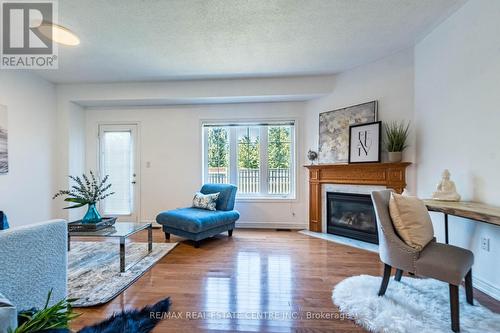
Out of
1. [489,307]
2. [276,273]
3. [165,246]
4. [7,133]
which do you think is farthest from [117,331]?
[7,133]

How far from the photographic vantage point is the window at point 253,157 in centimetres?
451

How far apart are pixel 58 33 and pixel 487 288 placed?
4742 millimetres

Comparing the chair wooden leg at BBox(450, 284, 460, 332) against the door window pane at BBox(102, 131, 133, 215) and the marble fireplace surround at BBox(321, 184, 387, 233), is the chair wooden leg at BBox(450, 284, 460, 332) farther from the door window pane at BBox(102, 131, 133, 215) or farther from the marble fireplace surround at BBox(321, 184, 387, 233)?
the door window pane at BBox(102, 131, 133, 215)

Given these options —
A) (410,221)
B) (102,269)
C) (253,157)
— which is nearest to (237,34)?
(253,157)

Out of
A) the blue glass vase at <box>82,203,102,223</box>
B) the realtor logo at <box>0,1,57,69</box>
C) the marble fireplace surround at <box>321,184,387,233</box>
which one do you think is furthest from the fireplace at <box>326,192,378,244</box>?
the realtor logo at <box>0,1,57,69</box>

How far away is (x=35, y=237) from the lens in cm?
130

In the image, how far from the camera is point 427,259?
173 cm

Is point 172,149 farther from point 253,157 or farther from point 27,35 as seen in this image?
point 27,35

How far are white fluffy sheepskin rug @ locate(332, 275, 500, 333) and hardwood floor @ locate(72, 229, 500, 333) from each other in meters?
0.13

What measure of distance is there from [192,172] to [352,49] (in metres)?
3.24

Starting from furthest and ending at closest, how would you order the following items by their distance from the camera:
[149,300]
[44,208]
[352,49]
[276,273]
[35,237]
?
[44,208]
[352,49]
[276,273]
[149,300]
[35,237]

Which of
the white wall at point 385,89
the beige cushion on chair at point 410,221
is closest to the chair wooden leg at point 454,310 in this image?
the beige cushion on chair at point 410,221

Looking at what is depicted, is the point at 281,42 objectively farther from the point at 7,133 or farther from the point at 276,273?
the point at 7,133

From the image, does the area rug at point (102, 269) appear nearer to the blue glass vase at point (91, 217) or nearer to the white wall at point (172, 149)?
the blue glass vase at point (91, 217)
